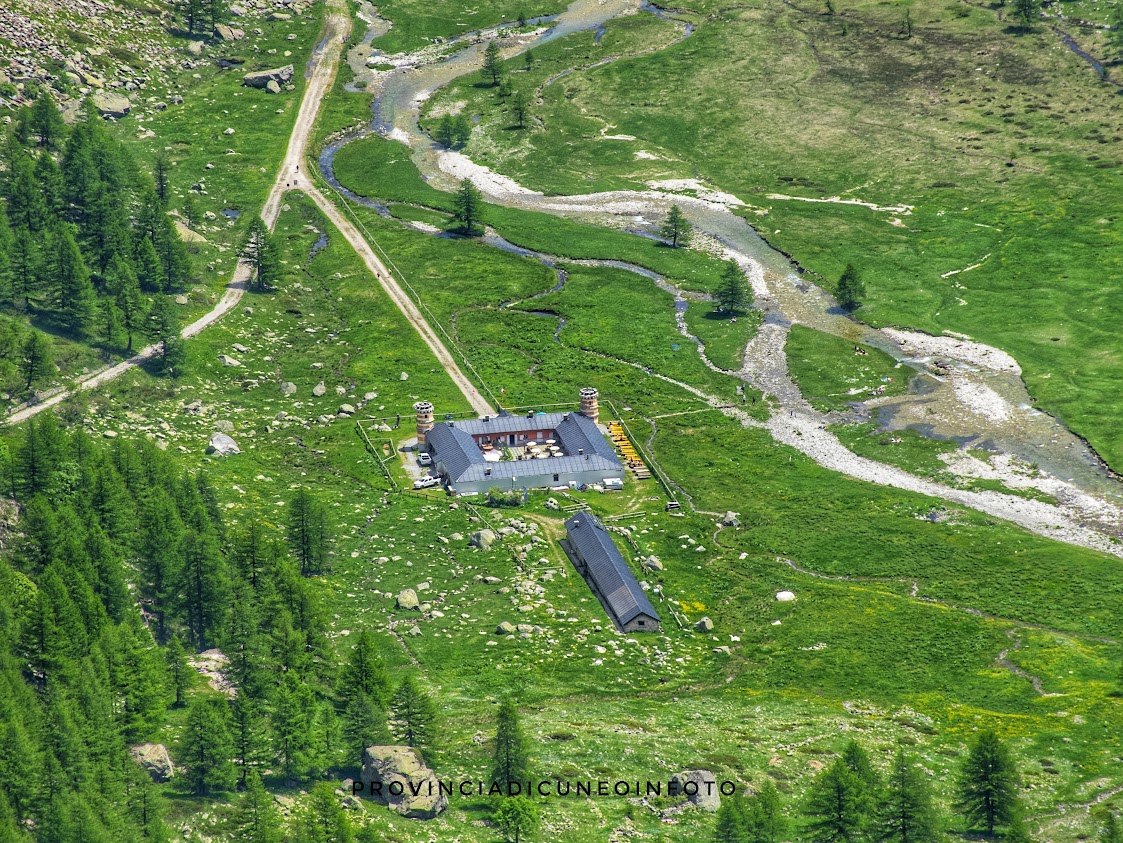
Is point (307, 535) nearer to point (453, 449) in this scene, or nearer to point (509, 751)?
point (453, 449)

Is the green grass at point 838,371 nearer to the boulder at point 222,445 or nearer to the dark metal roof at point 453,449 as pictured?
the dark metal roof at point 453,449

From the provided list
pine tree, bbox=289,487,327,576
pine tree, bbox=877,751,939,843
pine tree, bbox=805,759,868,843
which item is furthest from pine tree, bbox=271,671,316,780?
pine tree, bbox=877,751,939,843

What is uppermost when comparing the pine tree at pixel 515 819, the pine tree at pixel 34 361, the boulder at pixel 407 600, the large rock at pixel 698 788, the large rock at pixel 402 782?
the pine tree at pixel 34 361

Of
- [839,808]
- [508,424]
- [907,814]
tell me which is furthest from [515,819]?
[508,424]

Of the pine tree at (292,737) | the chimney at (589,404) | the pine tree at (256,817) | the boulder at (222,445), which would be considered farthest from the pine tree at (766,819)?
the boulder at (222,445)

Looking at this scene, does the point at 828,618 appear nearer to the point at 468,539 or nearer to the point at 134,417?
the point at 468,539

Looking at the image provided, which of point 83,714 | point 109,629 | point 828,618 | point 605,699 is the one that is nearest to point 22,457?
point 109,629
